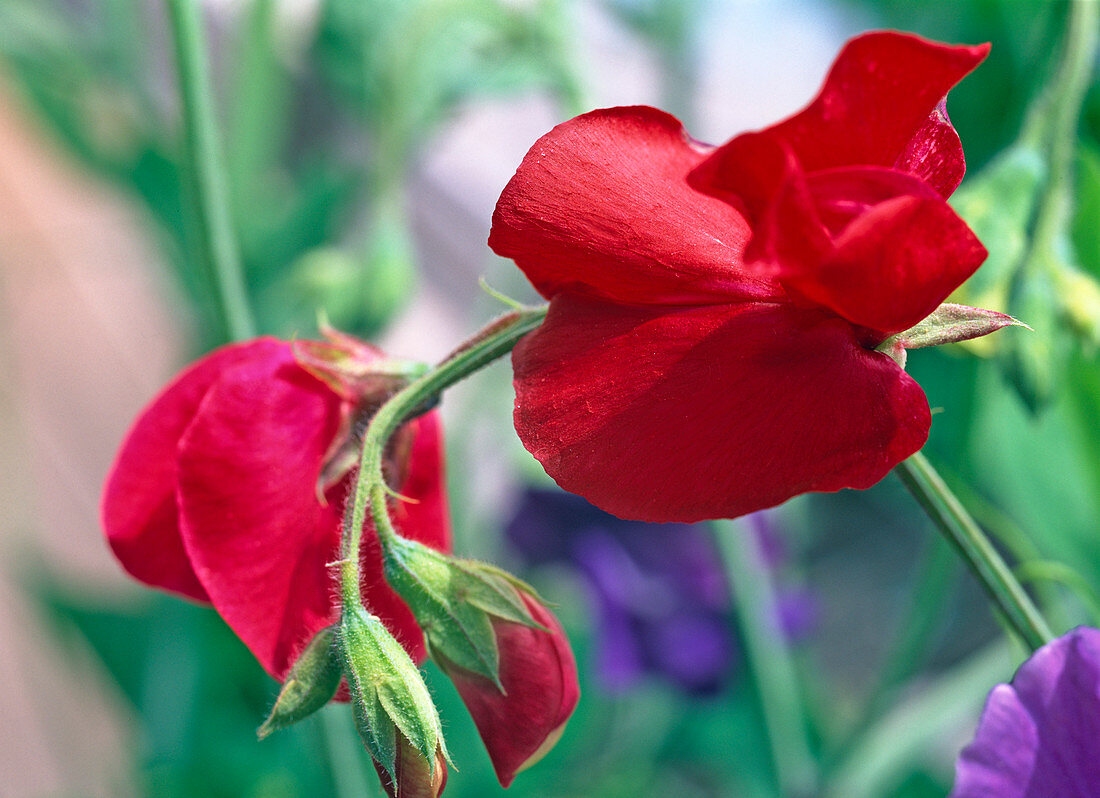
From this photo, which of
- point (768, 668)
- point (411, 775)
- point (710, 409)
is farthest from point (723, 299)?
point (768, 668)

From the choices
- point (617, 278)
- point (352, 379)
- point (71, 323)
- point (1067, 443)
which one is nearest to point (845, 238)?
point (617, 278)

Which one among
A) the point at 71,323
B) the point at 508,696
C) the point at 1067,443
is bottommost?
the point at 71,323

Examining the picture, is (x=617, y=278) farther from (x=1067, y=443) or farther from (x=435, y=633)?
(x=1067, y=443)

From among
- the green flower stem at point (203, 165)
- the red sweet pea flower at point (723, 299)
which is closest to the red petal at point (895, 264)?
the red sweet pea flower at point (723, 299)

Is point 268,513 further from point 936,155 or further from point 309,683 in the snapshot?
point 936,155

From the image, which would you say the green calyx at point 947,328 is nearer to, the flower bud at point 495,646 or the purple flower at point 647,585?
the flower bud at point 495,646
